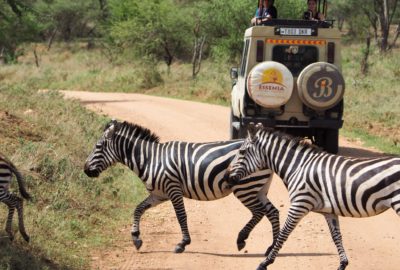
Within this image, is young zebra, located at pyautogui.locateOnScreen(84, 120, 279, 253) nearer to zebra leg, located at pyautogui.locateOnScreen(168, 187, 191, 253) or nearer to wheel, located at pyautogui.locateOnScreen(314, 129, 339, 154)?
zebra leg, located at pyautogui.locateOnScreen(168, 187, 191, 253)

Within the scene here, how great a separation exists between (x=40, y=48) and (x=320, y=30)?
42.2 meters

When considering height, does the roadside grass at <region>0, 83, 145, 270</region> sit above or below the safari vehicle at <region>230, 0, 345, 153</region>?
below

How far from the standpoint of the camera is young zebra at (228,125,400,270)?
6.72 m

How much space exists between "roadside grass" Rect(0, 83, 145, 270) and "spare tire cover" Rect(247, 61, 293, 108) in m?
2.65

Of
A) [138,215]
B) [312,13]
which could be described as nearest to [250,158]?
[138,215]

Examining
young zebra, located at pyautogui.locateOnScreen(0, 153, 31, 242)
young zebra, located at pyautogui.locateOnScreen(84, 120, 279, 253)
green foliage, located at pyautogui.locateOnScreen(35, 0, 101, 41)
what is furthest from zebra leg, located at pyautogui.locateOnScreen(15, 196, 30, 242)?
green foliage, located at pyautogui.locateOnScreen(35, 0, 101, 41)

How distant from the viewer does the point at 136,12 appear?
38906 mm

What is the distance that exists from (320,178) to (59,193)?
163 inches

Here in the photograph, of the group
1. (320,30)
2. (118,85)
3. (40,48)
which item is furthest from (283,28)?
(40,48)

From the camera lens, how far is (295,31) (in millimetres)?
12961

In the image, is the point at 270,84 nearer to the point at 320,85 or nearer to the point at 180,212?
the point at 320,85

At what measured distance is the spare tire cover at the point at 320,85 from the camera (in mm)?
12359

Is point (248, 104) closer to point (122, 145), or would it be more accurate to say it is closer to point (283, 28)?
point (283, 28)

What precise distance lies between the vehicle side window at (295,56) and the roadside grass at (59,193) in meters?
3.46
